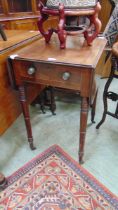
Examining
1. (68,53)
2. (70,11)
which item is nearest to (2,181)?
(68,53)

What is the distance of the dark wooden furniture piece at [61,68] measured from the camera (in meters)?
0.88

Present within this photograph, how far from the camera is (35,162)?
1.30 m

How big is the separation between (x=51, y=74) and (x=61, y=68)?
0.25 ft

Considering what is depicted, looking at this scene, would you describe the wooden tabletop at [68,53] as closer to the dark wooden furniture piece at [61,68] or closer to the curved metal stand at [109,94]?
the dark wooden furniture piece at [61,68]

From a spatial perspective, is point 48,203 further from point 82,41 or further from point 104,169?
point 82,41

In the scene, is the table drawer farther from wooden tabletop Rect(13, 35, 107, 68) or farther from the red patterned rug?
the red patterned rug

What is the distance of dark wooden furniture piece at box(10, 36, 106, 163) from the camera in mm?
876

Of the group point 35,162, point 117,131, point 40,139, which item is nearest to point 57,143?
point 40,139

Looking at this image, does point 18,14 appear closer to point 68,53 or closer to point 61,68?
point 68,53

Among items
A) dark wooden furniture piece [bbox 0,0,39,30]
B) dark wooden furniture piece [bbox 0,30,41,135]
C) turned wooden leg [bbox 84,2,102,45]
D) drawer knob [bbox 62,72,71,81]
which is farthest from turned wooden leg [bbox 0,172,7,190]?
dark wooden furniture piece [bbox 0,0,39,30]

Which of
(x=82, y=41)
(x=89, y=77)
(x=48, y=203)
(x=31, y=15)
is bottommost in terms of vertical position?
(x=48, y=203)

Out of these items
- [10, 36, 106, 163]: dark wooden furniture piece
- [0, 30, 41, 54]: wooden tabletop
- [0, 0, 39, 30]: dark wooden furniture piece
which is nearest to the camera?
[10, 36, 106, 163]: dark wooden furniture piece

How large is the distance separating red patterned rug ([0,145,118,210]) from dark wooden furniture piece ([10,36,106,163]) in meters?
0.33

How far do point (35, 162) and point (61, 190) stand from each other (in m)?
0.31
